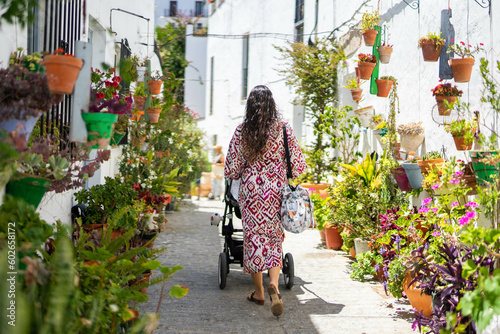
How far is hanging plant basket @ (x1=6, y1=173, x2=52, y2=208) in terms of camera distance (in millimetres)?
2732

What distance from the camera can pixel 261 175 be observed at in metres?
5.02

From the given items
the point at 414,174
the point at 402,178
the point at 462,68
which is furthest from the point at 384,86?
the point at 462,68

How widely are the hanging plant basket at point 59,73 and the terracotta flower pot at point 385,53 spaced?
17.0ft

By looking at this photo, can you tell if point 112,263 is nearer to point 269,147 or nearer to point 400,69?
point 269,147

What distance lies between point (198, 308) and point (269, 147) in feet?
5.04

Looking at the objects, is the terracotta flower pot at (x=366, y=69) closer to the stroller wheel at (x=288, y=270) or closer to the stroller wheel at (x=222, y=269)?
the stroller wheel at (x=288, y=270)

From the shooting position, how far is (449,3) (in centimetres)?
557

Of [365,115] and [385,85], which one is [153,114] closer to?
[365,115]

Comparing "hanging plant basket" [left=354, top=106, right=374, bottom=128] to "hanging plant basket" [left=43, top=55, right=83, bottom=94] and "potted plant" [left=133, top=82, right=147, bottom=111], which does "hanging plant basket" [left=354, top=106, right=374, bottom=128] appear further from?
"hanging plant basket" [left=43, top=55, right=83, bottom=94]

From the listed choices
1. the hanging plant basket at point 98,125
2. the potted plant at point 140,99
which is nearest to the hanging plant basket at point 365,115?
the potted plant at point 140,99

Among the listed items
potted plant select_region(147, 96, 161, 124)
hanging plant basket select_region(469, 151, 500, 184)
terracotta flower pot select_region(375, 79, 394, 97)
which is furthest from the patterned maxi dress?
potted plant select_region(147, 96, 161, 124)

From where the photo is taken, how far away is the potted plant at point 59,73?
2568 mm

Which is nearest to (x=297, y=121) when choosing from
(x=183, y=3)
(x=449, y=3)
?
(x=449, y=3)

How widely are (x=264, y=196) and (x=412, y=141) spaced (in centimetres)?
215
